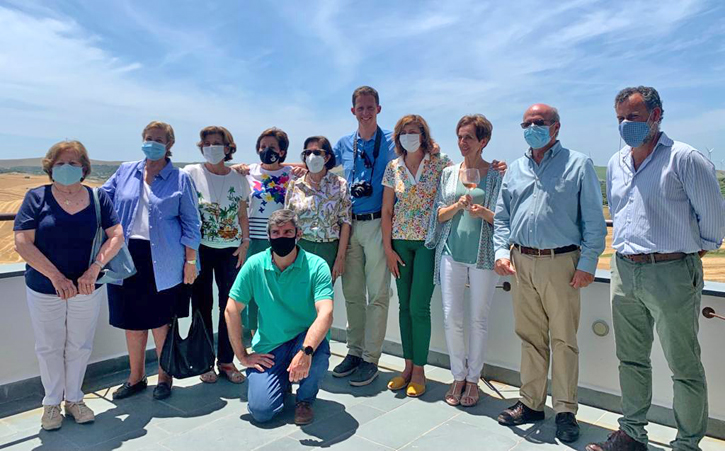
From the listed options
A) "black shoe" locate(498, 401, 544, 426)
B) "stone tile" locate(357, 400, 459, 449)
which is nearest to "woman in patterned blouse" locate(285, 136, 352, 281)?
"stone tile" locate(357, 400, 459, 449)

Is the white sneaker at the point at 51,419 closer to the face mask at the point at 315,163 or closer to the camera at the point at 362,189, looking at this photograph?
the face mask at the point at 315,163

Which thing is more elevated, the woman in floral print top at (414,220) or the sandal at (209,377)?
the woman in floral print top at (414,220)

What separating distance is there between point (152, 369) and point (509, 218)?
3067 millimetres

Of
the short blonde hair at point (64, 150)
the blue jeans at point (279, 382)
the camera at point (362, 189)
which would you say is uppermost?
the short blonde hair at point (64, 150)

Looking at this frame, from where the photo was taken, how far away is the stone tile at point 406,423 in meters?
2.94

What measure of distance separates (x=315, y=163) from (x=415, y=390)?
5.67 feet

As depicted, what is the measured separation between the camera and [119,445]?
113 inches

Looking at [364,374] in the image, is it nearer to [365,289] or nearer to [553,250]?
[365,289]

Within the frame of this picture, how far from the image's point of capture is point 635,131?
2498 mm

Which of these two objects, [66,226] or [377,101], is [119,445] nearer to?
[66,226]

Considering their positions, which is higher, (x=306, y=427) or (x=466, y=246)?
(x=466, y=246)

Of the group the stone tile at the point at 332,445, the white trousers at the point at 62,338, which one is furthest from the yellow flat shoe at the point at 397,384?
the white trousers at the point at 62,338

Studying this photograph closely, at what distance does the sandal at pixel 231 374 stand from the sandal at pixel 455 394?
151 cm

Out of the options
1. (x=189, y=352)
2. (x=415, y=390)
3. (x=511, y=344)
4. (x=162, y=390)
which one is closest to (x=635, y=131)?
(x=511, y=344)
